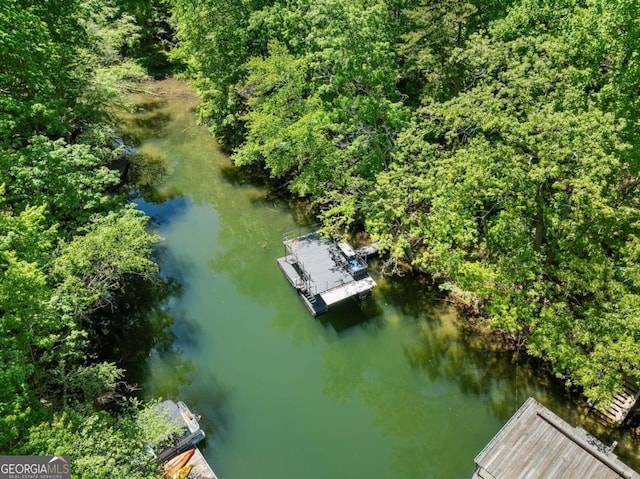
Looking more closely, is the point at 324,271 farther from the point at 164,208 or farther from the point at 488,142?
Result: the point at 164,208

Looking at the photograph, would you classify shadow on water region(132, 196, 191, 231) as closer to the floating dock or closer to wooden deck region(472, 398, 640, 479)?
the floating dock

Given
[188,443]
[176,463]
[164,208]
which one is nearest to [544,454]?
[188,443]

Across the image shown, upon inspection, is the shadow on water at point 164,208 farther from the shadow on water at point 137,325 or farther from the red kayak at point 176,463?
the red kayak at point 176,463

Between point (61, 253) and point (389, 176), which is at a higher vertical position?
point (61, 253)

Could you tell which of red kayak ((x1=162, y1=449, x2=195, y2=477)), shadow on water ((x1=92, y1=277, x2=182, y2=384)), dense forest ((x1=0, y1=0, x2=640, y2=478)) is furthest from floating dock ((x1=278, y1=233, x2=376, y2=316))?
red kayak ((x1=162, y1=449, x2=195, y2=477))

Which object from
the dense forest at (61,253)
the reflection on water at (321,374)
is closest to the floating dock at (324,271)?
the reflection on water at (321,374)
